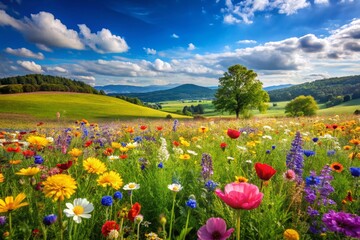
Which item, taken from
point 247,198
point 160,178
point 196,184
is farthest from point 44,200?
point 247,198

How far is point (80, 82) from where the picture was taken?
10669 centimetres

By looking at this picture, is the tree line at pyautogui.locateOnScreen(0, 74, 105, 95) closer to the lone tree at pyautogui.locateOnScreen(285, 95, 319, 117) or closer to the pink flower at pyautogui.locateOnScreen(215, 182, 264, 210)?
the lone tree at pyautogui.locateOnScreen(285, 95, 319, 117)

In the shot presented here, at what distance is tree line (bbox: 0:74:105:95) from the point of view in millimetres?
68625

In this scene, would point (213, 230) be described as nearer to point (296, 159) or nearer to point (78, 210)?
point (78, 210)

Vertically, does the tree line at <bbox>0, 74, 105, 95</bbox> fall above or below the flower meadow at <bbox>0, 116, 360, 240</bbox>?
above

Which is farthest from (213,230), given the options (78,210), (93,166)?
(93,166)

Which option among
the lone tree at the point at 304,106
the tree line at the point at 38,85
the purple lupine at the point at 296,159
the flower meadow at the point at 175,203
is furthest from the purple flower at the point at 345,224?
the tree line at the point at 38,85

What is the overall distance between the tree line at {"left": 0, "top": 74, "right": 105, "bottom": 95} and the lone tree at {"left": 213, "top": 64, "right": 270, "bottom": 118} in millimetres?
57265

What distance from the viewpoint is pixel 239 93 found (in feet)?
146

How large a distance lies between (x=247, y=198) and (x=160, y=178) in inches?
69.9

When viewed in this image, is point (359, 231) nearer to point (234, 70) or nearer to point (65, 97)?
point (234, 70)

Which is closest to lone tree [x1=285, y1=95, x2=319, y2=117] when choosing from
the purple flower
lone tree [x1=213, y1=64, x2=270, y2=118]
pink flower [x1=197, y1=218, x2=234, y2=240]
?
lone tree [x1=213, y1=64, x2=270, y2=118]

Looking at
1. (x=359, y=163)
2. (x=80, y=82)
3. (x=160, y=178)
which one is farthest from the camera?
(x=80, y=82)

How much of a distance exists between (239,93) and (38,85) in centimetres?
6366
